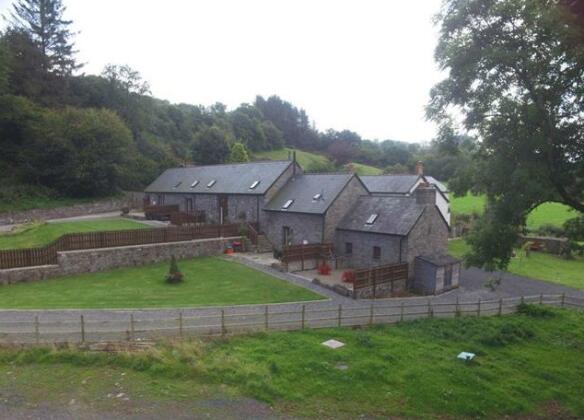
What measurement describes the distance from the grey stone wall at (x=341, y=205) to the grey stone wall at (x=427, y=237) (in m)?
6.11

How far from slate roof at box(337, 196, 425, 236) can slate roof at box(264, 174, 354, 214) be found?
1.90 metres

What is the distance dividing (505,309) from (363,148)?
90735mm

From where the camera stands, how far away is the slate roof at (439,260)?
81.5 ft

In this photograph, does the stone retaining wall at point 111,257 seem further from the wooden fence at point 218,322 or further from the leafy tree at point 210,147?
the leafy tree at point 210,147

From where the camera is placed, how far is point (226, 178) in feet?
135

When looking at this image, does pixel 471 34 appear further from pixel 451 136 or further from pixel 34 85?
pixel 34 85

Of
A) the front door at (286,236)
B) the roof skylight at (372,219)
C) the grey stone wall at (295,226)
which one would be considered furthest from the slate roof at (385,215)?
the front door at (286,236)

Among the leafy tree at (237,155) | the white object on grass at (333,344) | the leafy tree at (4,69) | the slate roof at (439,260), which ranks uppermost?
the leafy tree at (4,69)

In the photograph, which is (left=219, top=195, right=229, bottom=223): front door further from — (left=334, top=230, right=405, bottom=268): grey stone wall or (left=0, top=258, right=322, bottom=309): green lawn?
(left=334, top=230, right=405, bottom=268): grey stone wall

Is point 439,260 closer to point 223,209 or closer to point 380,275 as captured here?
point 380,275

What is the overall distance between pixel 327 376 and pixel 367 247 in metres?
15.3

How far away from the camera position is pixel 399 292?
A: 24.6 metres

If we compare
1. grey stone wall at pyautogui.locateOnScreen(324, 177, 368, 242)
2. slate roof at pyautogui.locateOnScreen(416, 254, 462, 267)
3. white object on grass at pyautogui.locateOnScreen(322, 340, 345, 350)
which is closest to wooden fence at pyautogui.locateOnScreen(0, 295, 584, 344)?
white object on grass at pyautogui.locateOnScreen(322, 340, 345, 350)

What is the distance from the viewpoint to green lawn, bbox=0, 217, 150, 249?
29234 millimetres
